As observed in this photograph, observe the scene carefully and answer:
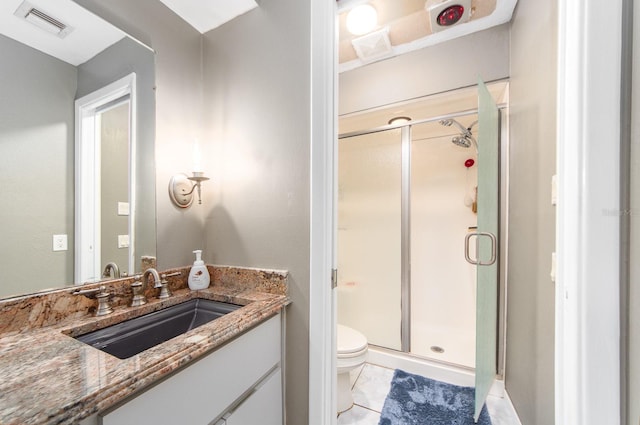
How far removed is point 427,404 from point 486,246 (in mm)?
1085

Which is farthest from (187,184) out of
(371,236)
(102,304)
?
(371,236)

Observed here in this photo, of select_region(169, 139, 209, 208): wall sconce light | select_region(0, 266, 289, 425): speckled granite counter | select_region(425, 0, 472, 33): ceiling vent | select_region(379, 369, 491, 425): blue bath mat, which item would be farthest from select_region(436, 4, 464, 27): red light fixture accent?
select_region(379, 369, 491, 425): blue bath mat

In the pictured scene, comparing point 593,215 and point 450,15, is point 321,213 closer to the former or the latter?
point 593,215

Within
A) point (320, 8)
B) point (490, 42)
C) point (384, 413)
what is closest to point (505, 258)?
point (384, 413)

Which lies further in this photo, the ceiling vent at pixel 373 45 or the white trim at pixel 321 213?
the ceiling vent at pixel 373 45

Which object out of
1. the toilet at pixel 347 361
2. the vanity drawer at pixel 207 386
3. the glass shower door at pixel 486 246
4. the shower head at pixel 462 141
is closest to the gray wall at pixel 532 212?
the glass shower door at pixel 486 246

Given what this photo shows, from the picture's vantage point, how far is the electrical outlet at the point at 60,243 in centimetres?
86

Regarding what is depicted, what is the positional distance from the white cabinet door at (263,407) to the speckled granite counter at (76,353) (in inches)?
10.5

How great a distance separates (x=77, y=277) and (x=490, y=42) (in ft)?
8.32

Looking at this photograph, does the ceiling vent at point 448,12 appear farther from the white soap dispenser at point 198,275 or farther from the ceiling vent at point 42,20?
the white soap dispenser at point 198,275

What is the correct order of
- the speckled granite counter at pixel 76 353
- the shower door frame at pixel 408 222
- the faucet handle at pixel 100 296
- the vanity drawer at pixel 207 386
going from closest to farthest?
the speckled granite counter at pixel 76 353 → the vanity drawer at pixel 207 386 → the faucet handle at pixel 100 296 → the shower door frame at pixel 408 222

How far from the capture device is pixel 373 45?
1.69 metres

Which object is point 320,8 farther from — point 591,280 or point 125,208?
point 591,280

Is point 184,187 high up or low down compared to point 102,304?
up
